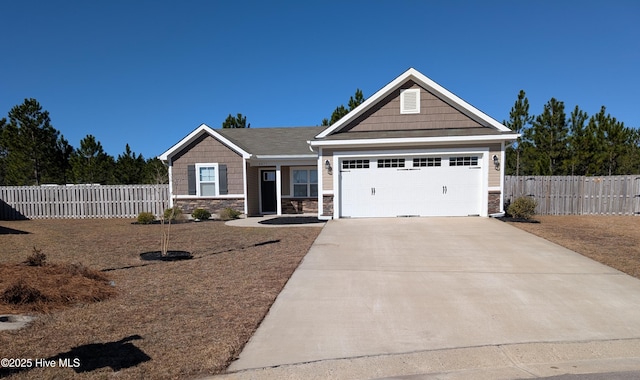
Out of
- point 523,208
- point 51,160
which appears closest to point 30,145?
point 51,160

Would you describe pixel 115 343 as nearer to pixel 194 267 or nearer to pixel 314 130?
pixel 194 267

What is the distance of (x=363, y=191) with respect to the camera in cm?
1405

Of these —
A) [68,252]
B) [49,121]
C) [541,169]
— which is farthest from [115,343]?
[49,121]

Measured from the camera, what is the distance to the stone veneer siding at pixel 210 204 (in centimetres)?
1678

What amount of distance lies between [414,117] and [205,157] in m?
9.81

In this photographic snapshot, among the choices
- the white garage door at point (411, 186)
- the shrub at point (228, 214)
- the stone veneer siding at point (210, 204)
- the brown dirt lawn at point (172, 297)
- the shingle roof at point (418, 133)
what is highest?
the shingle roof at point (418, 133)

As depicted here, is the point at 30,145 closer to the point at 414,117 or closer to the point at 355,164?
the point at 355,164

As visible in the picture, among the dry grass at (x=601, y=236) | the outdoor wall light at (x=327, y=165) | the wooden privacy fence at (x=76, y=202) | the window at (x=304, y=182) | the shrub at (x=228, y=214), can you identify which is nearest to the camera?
the dry grass at (x=601, y=236)

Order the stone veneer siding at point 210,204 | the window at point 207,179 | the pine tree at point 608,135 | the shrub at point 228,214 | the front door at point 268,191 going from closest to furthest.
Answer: the shrub at point 228,214, the stone veneer siding at point 210,204, the window at point 207,179, the front door at point 268,191, the pine tree at point 608,135

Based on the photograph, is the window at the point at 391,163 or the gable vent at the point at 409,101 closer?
the window at the point at 391,163

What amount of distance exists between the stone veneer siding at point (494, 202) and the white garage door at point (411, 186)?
38cm

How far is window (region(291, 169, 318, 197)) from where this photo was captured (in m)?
17.4

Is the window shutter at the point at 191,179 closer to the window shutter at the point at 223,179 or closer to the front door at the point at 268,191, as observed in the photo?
the window shutter at the point at 223,179

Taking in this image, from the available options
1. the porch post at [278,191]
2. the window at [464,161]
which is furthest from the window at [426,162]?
the porch post at [278,191]
